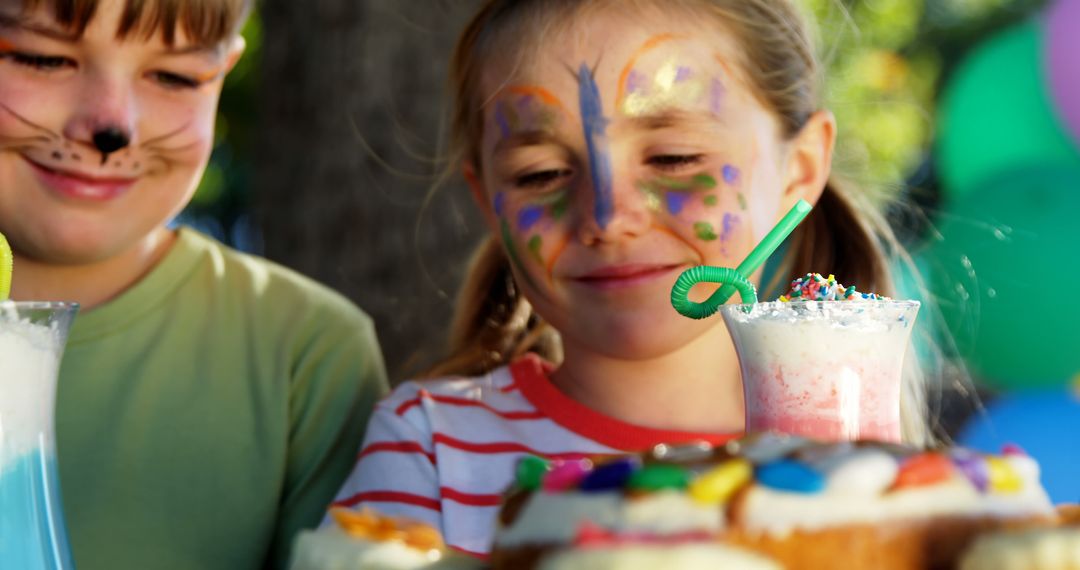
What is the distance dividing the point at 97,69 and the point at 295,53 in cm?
221

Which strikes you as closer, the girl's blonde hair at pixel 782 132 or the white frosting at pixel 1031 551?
the white frosting at pixel 1031 551

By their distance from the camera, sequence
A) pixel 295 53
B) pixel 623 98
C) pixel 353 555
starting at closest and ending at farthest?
pixel 353 555 < pixel 623 98 < pixel 295 53

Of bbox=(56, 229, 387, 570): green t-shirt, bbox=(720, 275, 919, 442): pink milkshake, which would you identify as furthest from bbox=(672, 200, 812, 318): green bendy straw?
bbox=(56, 229, 387, 570): green t-shirt

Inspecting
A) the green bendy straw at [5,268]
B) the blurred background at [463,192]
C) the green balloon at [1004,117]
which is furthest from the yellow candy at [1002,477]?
the green balloon at [1004,117]

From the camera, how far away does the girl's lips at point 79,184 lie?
222 cm

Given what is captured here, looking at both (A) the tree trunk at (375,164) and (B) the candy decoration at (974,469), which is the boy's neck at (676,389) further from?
(A) the tree trunk at (375,164)

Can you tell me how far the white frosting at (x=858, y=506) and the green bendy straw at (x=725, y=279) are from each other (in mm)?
669

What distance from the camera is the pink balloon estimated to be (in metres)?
5.15

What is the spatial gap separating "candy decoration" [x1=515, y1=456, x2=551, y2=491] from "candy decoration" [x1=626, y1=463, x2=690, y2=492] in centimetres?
13

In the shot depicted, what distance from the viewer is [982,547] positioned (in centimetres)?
93

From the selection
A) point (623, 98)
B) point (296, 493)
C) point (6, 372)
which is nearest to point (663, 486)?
point (6, 372)

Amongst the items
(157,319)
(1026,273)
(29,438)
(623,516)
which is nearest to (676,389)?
(157,319)

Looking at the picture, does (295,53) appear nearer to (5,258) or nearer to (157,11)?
(157,11)

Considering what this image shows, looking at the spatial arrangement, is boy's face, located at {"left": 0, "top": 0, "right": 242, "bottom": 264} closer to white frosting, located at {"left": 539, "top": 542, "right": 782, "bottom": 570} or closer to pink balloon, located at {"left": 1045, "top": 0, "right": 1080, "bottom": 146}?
white frosting, located at {"left": 539, "top": 542, "right": 782, "bottom": 570}
